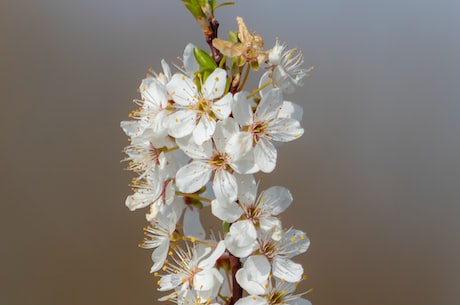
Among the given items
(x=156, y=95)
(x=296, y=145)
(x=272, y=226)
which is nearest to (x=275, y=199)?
(x=272, y=226)

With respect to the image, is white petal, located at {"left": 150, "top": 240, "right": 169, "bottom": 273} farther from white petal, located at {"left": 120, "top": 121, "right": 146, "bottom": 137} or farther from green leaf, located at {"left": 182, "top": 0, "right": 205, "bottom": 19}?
green leaf, located at {"left": 182, "top": 0, "right": 205, "bottom": 19}

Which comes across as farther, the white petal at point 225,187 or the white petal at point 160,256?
the white petal at point 160,256

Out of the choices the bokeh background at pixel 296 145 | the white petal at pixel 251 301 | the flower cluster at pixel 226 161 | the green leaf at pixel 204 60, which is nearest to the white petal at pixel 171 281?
the flower cluster at pixel 226 161

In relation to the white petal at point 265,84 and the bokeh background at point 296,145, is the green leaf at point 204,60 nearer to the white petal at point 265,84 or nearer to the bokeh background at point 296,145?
the white petal at point 265,84

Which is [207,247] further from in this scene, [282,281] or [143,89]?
[143,89]

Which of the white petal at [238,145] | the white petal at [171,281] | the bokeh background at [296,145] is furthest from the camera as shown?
the bokeh background at [296,145]
